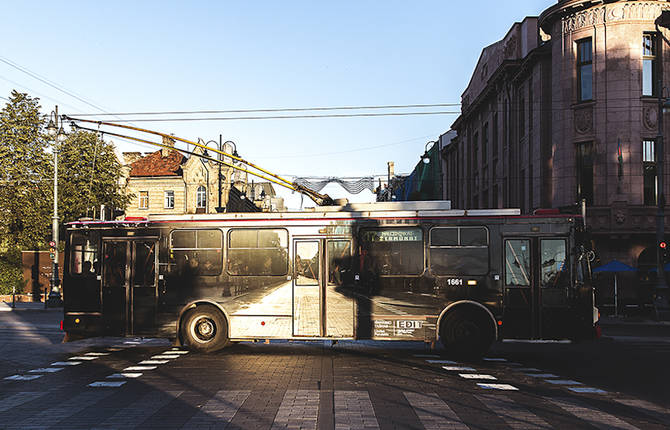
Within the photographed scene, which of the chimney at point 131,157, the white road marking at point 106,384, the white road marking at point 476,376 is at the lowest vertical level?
the white road marking at point 476,376

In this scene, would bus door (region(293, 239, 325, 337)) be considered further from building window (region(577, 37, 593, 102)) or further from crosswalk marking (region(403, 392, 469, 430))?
building window (region(577, 37, 593, 102))

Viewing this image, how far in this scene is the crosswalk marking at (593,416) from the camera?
7547mm

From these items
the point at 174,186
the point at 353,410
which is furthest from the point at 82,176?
the point at 353,410

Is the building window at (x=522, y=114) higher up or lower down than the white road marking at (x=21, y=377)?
higher up

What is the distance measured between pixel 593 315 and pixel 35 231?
31.5m

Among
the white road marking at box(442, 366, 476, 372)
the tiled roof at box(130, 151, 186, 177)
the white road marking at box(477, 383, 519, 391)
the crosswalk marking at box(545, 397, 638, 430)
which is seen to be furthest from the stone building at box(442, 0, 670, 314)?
the tiled roof at box(130, 151, 186, 177)

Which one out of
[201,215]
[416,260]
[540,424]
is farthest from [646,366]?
[201,215]

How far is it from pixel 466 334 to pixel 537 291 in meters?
1.72

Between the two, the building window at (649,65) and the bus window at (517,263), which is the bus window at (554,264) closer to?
the bus window at (517,263)

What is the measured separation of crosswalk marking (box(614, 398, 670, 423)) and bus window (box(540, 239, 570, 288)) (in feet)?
12.6

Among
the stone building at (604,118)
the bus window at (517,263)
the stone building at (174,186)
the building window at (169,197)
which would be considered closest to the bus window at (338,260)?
the bus window at (517,263)

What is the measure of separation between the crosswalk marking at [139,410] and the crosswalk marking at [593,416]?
556 cm

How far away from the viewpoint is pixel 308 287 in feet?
43.9

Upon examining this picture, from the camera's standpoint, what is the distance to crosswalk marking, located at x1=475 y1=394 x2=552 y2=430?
7.51m
